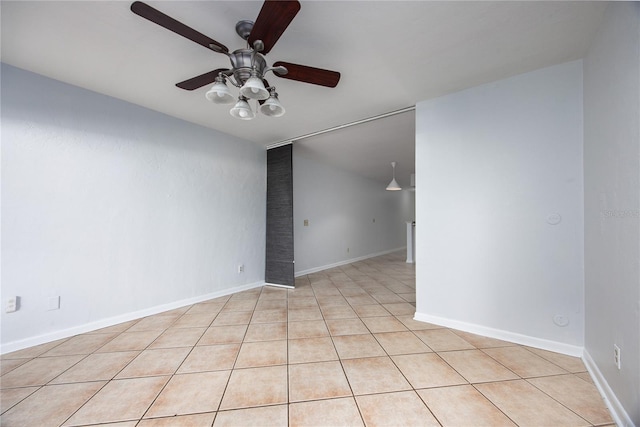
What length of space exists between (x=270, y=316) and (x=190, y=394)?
4.29 feet

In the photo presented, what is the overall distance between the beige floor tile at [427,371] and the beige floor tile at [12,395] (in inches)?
95.6

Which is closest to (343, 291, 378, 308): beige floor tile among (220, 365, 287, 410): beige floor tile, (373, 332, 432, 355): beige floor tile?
(373, 332, 432, 355): beige floor tile

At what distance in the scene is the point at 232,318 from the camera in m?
2.78

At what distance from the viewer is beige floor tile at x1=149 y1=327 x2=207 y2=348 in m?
2.18

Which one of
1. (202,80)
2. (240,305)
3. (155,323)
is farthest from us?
(240,305)

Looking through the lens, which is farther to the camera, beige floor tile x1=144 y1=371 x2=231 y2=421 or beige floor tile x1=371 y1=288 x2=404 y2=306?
beige floor tile x1=371 y1=288 x2=404 y2=306

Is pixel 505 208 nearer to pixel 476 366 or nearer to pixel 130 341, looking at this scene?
pixel 476 366

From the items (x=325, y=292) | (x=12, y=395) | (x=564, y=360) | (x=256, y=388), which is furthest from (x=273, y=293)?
(x=564, y=360)

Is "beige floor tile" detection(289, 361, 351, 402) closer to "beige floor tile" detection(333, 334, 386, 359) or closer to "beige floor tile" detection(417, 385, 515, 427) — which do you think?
"beige floor tile" detection(333, 334, 386, 359)

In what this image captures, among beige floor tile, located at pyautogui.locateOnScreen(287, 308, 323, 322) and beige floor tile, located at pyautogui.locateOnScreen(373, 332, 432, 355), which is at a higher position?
beige floor tile, located at pyautogui.locateOnScreen(373, 332, 432, 355)

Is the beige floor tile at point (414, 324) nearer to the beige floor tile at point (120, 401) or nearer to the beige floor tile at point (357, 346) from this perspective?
the beige floor tile at point (357, 346)

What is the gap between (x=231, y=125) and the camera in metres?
3.41

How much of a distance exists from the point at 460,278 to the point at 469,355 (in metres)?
0.72

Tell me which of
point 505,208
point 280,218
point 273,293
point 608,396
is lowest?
point 273,293
